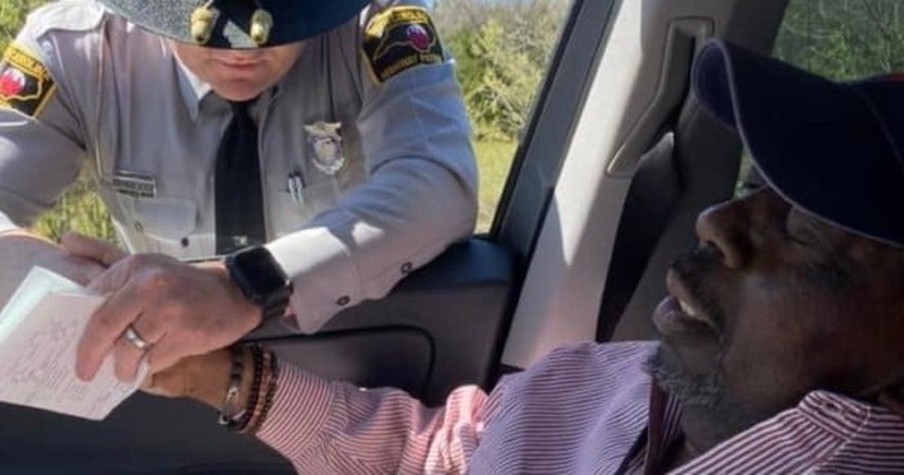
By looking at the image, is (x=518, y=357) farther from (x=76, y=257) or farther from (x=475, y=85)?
(x=76, y=257)

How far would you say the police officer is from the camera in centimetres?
212

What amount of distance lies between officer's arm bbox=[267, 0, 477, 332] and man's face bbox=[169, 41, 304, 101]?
0.12 meters

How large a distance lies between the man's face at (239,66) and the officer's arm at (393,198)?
0.38 ft

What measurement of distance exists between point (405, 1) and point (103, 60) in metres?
0.40

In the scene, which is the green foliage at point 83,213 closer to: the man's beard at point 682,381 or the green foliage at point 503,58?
the green foliage at point 503,58

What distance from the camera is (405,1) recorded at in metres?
2.35

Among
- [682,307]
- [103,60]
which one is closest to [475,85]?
[103,60]

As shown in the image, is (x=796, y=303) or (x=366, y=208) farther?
(x=366, y=208)

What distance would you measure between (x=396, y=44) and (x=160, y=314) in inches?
24.5

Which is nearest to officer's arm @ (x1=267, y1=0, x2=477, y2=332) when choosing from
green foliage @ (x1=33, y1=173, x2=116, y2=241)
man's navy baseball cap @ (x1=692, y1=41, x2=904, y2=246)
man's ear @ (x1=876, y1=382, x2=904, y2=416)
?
green foliage @ (x1=33, y1=173, x2=116, y2=241)

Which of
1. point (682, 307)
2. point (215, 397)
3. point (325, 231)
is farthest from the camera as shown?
point (325, 231)

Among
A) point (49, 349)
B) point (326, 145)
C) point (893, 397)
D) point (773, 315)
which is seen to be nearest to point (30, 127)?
point (326, 145)

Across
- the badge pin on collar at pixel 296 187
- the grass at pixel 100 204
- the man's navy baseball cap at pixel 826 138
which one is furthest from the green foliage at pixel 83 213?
the man's navy baseball cap at pixel 826 138

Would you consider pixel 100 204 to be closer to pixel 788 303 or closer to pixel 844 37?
pixel 844 37
